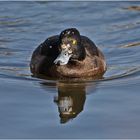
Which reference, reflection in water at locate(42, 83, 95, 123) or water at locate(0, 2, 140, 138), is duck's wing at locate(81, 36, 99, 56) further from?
reflection in water at locate(42, 83, 95, 123)

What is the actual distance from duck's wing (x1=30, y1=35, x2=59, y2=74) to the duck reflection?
31.4 inches

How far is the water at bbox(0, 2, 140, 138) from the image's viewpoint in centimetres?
948

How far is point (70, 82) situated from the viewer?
12078 millimetres

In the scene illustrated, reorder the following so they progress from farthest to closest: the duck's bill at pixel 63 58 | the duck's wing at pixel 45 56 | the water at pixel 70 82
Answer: the duck's wing at pixel 45 56 → the duck's bill at pixel 63 58 → the water at pixel 70 82

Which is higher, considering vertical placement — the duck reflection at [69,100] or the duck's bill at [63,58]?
the duck's bill at [63,58]

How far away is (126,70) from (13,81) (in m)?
2.10

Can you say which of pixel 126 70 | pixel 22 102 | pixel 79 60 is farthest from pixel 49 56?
pixel 22 102

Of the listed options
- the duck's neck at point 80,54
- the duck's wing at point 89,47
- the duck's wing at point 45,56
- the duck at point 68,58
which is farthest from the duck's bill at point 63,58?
the duck's wing at point 89,47

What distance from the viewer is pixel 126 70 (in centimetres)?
1266

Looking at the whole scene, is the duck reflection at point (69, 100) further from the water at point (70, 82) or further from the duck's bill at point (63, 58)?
→ the duck's bill at point (63, 58)

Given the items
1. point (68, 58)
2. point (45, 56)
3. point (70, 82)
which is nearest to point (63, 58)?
point (68, 58)

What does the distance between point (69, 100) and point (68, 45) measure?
1.24 m

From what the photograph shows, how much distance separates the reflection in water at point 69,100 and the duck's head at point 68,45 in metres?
0.45

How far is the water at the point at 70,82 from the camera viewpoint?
948 centimetres
